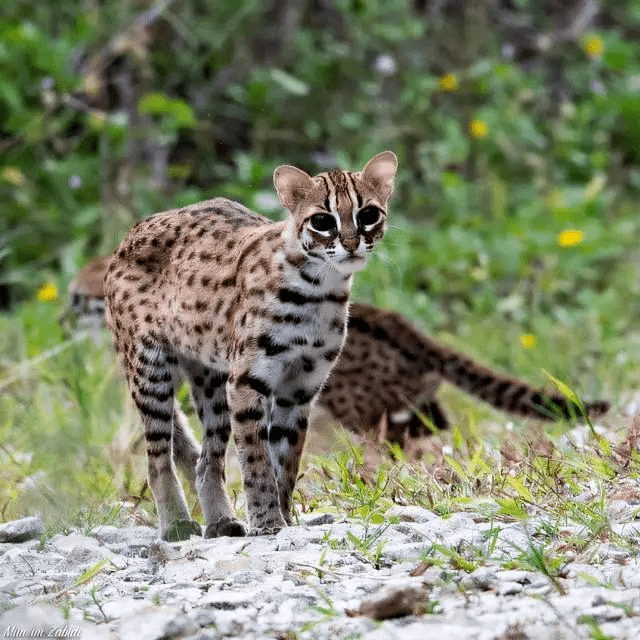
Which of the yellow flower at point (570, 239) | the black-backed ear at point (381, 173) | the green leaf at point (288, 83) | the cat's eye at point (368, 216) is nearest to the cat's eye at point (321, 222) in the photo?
the cat's eye at point (368, 216)

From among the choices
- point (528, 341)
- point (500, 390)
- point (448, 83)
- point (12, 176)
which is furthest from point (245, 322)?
point (448, 83)

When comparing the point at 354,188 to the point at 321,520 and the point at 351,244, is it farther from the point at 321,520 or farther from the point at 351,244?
the point at 321,520

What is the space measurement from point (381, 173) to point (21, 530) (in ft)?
6.12

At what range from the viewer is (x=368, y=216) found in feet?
16.9

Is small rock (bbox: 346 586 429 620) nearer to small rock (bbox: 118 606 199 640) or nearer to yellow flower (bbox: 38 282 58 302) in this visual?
small rock (bbox: 118 606 199 640)

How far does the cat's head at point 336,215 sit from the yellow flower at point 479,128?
7.00 m

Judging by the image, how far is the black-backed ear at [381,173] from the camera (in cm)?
535

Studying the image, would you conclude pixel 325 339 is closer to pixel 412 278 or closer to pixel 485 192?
pixel 412 278

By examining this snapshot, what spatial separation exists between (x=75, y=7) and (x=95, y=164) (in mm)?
1599

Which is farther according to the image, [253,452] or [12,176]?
[12,176]

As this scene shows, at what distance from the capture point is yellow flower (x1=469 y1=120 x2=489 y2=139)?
480 inches

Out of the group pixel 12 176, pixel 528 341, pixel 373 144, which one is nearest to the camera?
pixel 528 341

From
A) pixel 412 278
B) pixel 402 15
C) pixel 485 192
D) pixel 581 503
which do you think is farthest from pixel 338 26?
pixel 581 503

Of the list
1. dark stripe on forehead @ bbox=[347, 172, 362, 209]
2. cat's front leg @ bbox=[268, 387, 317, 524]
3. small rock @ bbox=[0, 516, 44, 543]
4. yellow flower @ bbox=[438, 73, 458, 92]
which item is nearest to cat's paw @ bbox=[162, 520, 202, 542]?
cat's front leg @ bbox=[268, 387, 317, 524]
